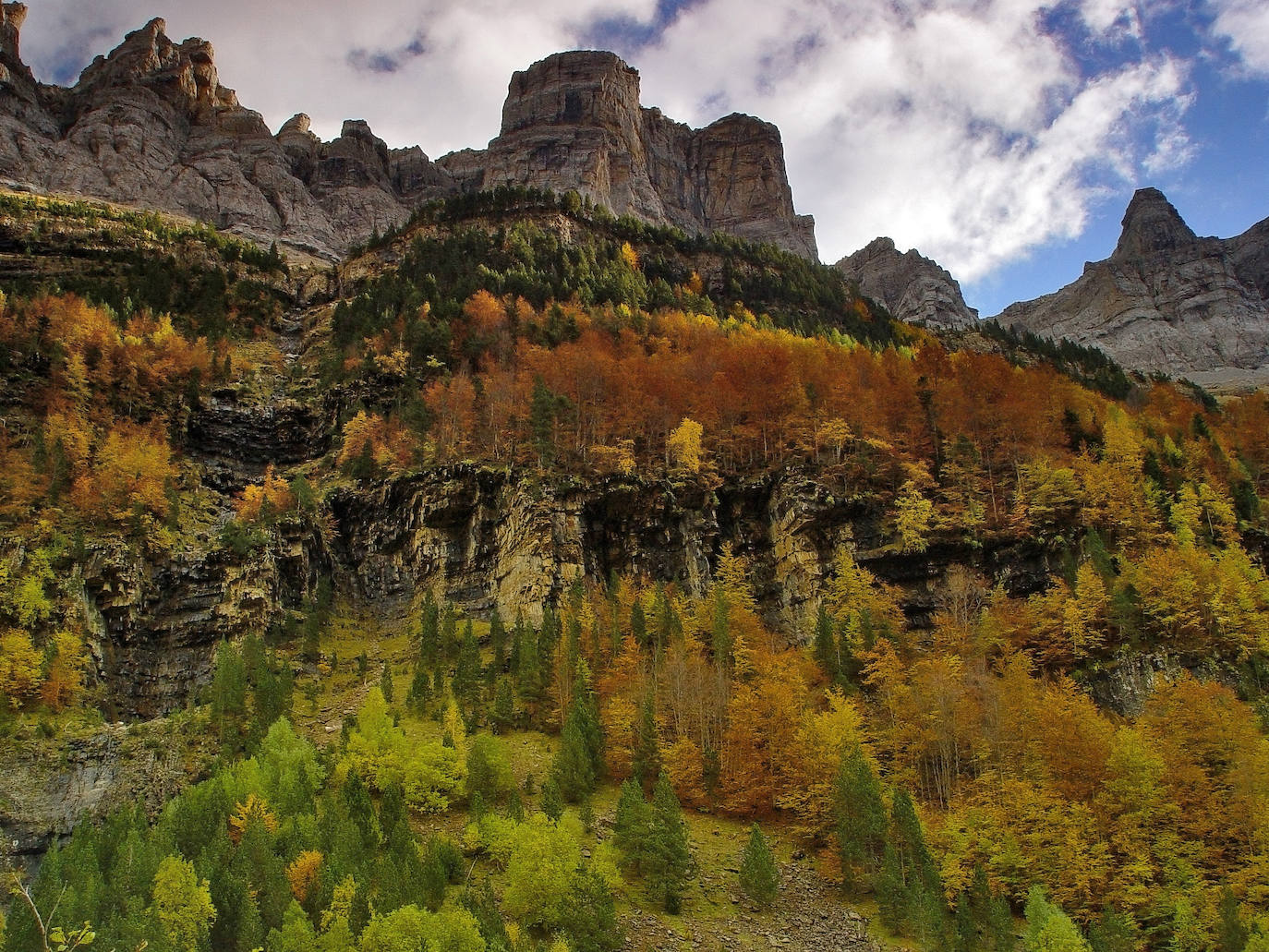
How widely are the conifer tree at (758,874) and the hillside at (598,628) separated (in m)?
0.20

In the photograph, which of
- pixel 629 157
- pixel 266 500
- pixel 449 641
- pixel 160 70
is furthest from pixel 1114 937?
pixel 160 70

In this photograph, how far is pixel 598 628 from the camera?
52.2 m

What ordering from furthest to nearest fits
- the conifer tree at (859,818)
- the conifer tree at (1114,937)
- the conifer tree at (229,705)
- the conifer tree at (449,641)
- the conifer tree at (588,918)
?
the conifer tree at (449,641) → the conifer tree at (229,705) → the conifer tree at (859,818) → the conifer tree at (1114,937) → the conifer tree at (588,918)

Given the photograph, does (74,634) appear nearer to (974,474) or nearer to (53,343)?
(53,343)

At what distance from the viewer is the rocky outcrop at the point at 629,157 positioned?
165 meters

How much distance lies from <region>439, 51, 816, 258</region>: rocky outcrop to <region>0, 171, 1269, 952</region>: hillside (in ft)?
252

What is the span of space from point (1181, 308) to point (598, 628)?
18343 centimetres

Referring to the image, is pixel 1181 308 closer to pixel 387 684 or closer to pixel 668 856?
pixel 387 684

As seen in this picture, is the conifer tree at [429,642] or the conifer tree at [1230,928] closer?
the conifer tree at [1230,928]

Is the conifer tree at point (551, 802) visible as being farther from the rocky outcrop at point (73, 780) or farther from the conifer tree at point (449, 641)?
the rocky outcrop at point (73, 780)

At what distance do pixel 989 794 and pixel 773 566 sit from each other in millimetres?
27864

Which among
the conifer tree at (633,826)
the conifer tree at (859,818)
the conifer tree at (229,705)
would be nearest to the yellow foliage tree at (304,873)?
the conifer tree at (633,826)

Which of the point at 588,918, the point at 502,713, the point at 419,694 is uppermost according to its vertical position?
the point at 419,694

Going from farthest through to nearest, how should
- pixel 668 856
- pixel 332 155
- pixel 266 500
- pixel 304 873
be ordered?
pixel 332 155 < pixel 266 500 < pixel 668 856 < pixel 304 873
